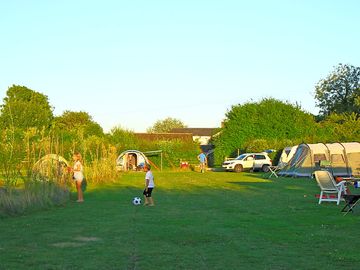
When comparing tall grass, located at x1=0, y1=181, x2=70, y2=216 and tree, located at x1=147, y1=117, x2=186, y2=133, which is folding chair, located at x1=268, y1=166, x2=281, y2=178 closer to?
tall grass, located at x1=0, y1=181, x2=70, y2=216

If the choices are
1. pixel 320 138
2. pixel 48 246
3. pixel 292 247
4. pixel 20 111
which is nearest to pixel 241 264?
pixel 292 247

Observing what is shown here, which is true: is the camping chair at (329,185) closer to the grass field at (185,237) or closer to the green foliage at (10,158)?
the grass field at (185,237)

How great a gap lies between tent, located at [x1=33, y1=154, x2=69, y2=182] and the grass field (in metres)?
1.38

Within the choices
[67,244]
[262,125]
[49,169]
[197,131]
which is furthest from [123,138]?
[197,131]

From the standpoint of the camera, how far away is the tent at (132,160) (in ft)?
147

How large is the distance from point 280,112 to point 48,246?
45160 millimetres

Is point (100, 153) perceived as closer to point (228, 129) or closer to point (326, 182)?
point (326, 182)

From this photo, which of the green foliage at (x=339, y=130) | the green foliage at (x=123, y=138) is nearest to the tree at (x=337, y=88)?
the green foliage at (x=339, y=130)

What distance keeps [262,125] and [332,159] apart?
19.0 metres

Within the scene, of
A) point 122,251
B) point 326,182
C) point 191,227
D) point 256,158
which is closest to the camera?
point 122,251

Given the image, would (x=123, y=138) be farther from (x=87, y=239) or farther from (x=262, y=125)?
(x=87, y=239)

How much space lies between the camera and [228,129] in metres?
53.7

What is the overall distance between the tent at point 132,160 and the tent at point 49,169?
76.0 ft

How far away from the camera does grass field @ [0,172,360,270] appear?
8.29 metres
